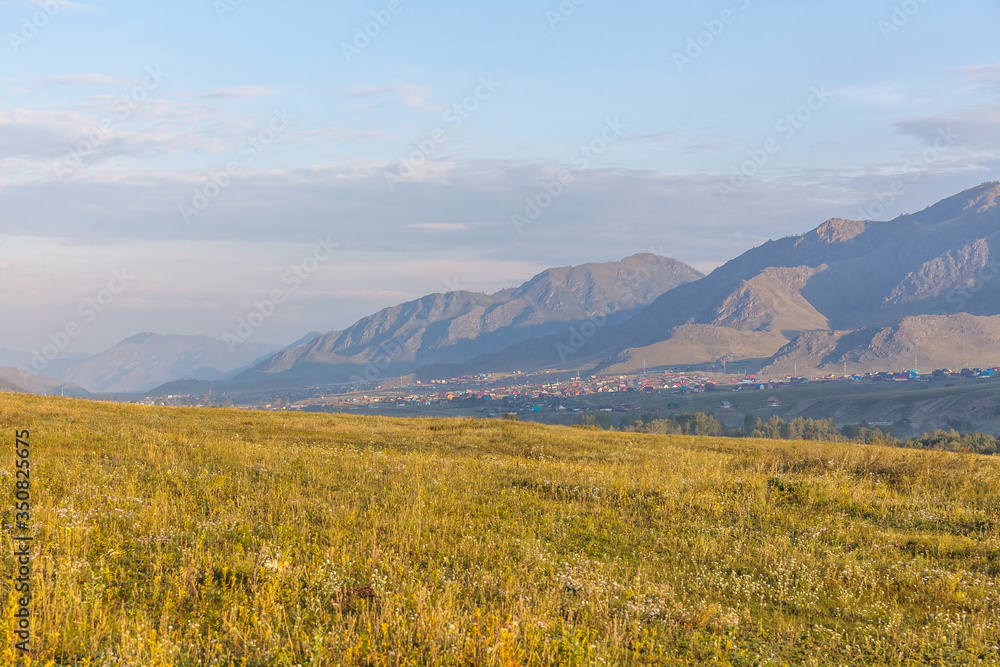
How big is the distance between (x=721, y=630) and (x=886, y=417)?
676ft

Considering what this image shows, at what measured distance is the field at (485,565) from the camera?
7.03m

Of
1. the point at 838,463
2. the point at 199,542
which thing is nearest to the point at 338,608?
the point at 199,542

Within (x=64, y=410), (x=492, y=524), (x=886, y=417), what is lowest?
(x=886, y=417)

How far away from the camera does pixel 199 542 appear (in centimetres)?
929

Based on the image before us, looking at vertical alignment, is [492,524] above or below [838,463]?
above

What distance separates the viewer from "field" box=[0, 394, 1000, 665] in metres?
7.03

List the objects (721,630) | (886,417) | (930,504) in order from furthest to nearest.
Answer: (886,417)
(930,504)
(721,630)

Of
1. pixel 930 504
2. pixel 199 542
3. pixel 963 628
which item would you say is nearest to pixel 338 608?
pixel 199 542

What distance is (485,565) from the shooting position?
9484mm

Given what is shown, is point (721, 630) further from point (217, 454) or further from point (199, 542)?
point (217, 454)

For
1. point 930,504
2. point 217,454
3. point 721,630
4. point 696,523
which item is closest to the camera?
point 721,630

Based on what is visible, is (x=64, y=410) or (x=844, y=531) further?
(x=64, y=410)

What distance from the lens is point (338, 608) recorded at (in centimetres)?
763

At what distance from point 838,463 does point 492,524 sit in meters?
14.3
